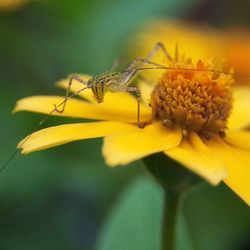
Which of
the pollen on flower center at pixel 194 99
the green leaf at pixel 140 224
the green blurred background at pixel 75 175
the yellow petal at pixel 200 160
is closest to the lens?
the yellow petal at pixel 200 160

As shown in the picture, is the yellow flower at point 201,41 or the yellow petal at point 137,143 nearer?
the yellow petal at point 137,143

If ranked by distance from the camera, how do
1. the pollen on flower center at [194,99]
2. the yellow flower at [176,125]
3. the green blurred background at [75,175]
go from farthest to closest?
the green blurred background at [75,175], the pollen on flower center at [194,99], the yellow flower at [176,125]

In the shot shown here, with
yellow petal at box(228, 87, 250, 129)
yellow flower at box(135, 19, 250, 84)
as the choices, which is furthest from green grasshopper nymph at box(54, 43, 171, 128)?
yellow flower at box(135, 19, 250, 84)

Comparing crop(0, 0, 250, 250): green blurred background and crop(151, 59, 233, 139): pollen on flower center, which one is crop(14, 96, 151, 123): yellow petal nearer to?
crop(151, 59, 233, 139): pollen on flower center

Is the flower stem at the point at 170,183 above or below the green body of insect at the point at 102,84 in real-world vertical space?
below

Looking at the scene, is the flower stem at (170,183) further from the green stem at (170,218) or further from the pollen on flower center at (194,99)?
the pollen on flower center at (194,99)

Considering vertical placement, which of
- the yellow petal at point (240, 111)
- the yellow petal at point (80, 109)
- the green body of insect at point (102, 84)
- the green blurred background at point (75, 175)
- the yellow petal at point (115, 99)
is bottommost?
the green blurred background at point (75, 175)

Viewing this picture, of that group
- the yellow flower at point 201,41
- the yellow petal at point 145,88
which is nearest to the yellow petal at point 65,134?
the yellow petal at point 145,88
